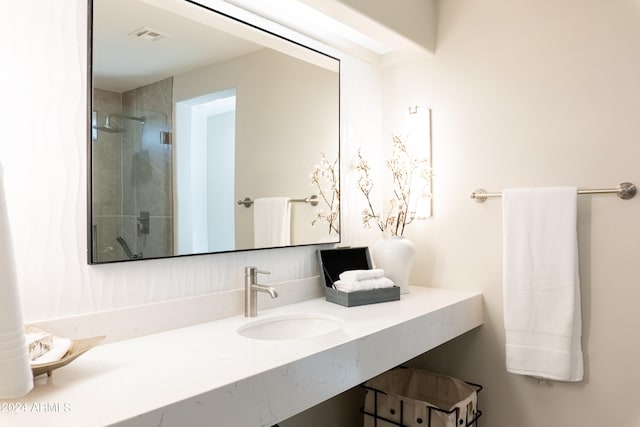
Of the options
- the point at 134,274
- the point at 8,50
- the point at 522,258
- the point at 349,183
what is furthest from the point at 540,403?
the point at 8,50

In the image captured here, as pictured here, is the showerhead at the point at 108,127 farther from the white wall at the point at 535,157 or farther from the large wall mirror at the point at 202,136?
the white wall at the point at 535,157

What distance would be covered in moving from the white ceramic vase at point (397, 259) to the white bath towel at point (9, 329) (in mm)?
1446

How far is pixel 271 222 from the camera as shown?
1773 millimetres

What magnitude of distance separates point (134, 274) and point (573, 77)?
1.79 metres

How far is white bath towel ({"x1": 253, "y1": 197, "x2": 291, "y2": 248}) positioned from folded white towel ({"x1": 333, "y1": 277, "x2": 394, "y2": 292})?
0.28 meters

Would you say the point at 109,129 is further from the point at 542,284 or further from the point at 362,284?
the point at 542,284

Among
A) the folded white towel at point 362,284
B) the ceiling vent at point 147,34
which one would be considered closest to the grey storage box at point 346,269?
the folded white towel at point 362,284

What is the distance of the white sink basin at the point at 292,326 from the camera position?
60.3 inches

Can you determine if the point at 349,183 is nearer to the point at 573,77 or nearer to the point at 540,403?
the point at 573,77

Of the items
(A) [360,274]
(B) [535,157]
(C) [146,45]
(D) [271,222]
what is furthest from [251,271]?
(B) [535,157]

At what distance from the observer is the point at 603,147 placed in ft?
5.51

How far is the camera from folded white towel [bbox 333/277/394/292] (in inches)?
70.6

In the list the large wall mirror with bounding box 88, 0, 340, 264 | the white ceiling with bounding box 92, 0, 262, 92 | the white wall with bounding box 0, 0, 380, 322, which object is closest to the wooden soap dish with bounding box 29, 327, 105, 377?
the white wall with bounding box 0, 0, 380, 322

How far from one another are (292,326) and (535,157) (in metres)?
1.21
